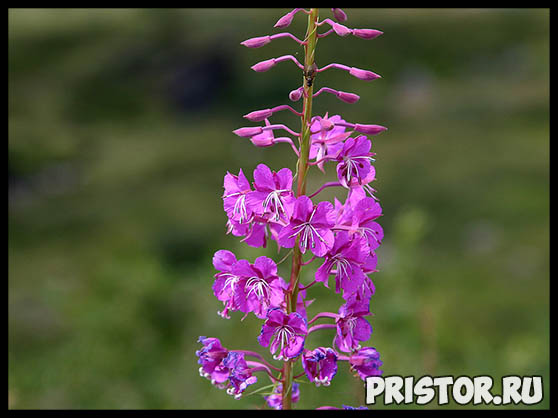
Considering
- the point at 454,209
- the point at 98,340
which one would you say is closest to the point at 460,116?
the point at 454,209

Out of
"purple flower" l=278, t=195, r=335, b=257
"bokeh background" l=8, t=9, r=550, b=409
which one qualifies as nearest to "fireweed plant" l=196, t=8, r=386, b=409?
"purple flower" l=278, t=195, r=335, b=257

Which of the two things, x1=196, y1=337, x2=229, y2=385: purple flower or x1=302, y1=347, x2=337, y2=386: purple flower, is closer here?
x1=302, y1=347, x2=337, y2=386: purple flower

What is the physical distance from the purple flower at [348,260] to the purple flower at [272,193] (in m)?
0.26

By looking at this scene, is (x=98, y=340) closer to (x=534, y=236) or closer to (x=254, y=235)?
(x=254, y=235)

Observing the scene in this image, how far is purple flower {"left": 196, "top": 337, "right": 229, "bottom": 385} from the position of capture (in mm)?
2781

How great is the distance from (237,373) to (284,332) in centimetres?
32

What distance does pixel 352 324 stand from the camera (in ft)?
8.89

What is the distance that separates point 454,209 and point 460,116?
5.24m

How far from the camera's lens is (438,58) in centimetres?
2103

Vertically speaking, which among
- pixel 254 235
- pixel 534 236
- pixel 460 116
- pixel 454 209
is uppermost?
pixel 460 116

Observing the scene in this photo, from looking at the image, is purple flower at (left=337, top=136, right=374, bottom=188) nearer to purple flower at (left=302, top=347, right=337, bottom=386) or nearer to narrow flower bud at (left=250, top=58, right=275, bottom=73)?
narrow flower bud at (left=250, top=58, right=275, bottom=73)

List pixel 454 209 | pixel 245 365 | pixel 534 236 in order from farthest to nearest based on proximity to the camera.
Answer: pixel 454 209
pixel 534 236
pixel 245 365

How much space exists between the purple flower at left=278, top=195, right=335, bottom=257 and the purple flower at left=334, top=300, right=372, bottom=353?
1.04 ft

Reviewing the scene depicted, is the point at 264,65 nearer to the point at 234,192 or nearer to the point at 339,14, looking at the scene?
the point at 339,14
